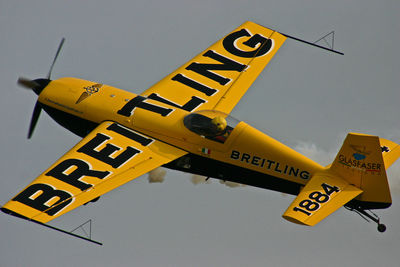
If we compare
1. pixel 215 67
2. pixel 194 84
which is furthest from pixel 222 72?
pixel 194 84

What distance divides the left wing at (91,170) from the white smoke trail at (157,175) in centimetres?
100

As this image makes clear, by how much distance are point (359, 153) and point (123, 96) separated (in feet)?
26.8

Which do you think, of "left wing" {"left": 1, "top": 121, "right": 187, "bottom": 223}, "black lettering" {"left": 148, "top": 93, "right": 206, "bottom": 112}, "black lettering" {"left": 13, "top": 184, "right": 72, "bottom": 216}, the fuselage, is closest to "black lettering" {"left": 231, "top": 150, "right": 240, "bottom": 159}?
the fuselage

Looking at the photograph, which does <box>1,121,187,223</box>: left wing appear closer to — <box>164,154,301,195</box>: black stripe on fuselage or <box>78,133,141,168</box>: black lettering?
<box>78,133,141,168</box>: black lettering

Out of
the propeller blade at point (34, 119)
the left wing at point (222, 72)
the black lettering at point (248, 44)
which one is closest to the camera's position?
the left wing at point (222, 72)

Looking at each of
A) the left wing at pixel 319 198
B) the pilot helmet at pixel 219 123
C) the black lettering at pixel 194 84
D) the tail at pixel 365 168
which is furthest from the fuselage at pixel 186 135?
the black lettering at pixel 194 84

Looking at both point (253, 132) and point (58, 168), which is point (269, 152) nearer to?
point (253, 132)

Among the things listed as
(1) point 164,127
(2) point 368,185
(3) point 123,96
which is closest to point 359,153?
(2) point 368,185

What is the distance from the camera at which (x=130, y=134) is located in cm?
2661

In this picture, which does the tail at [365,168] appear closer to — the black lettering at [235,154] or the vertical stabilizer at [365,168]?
the vertical stabilizer at [365,168]

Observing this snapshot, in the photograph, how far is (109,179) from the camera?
24844mm

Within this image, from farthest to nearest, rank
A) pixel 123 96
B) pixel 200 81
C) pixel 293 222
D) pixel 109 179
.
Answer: pixel 200 81, pixel 123 96, pixel 109 179, pixel 293 222

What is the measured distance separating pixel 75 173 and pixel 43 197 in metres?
1.44

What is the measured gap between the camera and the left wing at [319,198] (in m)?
22.6
